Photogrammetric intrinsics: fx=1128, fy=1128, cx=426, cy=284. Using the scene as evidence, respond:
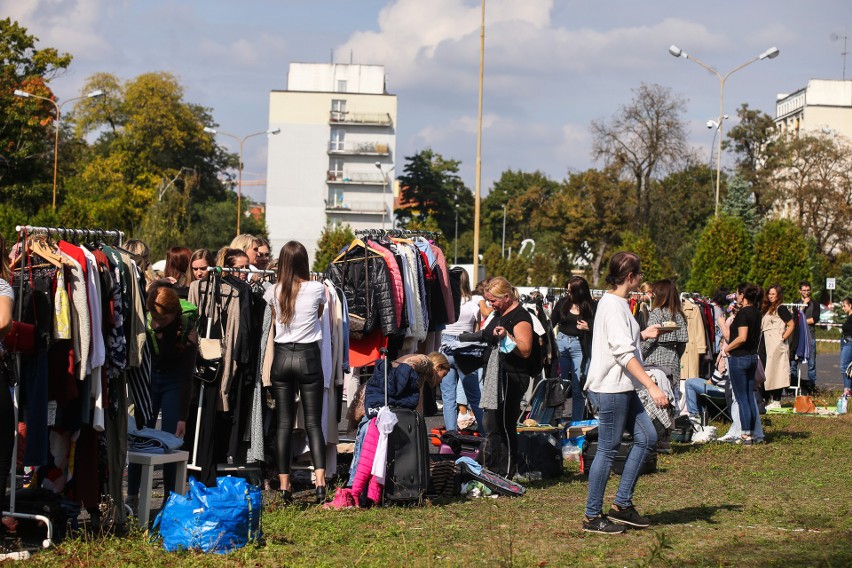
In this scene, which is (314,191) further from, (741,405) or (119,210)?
(741,405)

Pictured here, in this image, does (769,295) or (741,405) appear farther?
(769,295)

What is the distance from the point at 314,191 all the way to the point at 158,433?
88.1 m

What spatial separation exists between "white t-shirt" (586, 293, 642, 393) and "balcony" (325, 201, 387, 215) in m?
86.8

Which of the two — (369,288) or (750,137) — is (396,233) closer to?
(369,288)

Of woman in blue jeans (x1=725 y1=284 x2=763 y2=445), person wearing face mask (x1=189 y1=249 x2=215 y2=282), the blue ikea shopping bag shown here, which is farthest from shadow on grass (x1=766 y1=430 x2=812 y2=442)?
the blue ikea shopping bag

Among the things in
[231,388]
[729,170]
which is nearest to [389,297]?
[231,388]

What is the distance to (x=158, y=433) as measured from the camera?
8633mm

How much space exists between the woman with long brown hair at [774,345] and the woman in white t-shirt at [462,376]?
5.32 metres

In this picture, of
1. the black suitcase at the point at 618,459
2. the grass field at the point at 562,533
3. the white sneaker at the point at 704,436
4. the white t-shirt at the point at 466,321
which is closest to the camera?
the grass field at the point at 562,533

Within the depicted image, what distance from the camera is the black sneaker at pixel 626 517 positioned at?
8219 mm

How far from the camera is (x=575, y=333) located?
1471cm

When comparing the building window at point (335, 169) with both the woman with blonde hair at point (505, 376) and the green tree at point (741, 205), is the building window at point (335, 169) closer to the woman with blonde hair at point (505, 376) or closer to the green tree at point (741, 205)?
the green tree at point (741, 205)

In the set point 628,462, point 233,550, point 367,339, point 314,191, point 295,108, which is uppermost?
point 295,108

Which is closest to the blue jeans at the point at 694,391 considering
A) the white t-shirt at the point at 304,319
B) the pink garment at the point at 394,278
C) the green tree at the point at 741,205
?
the pink garment at the point at 394,278
